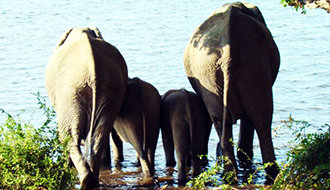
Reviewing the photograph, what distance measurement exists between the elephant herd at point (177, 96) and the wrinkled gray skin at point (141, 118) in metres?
0.01

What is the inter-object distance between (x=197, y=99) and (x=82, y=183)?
5.58ft

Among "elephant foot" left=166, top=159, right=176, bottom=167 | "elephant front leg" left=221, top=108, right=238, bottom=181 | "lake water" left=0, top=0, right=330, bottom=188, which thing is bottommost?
"lake water" left=0, top=0, right=330, bottom=188

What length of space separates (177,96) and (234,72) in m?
0.80

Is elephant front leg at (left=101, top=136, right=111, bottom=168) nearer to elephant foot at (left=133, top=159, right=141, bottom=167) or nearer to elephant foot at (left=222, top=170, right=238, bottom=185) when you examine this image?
elephant foot at (left=133, top=159, right=141, bottom=167)

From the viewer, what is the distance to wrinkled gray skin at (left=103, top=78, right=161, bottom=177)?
10.2 m

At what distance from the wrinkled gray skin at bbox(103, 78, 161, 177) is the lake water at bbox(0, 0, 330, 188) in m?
0.48

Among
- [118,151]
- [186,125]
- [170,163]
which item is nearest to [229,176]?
[186,125]

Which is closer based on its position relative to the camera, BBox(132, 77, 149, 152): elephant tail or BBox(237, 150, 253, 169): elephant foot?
BBox(132, 77, 149, 152): elephant tail

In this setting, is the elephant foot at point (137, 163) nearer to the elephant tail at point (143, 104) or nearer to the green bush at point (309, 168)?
the elephant tail at point (143, 104)

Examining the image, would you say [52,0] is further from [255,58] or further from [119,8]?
[255,58]

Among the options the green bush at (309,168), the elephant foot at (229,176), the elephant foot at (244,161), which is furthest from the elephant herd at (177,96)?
the green bush at (309,168)

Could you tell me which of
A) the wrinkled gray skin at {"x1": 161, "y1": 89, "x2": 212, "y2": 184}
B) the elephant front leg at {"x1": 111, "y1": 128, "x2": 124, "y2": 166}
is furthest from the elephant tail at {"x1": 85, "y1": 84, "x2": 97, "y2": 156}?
the elephant front leg at {"x1": 111, "y1": 128, "x2": 124, "y2": 166}

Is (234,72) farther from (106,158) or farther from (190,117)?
(106,158)

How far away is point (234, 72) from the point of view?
31.9 ft
